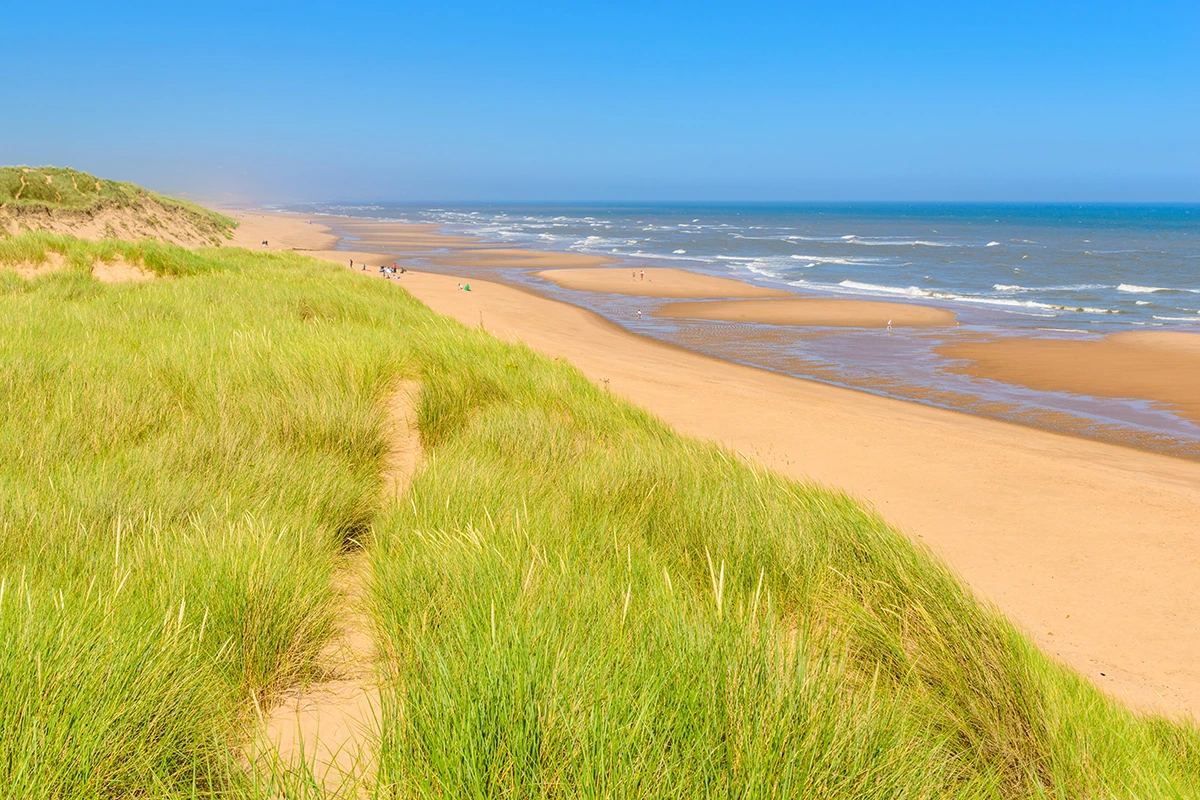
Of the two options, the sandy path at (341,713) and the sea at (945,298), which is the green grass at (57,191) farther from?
the sandy path at (341,713)

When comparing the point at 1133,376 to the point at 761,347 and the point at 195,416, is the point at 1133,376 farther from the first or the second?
the point at 195,416

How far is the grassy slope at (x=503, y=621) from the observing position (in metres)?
1.79

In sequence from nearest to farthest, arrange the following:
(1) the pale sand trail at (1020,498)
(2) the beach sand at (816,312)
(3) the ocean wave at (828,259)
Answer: (1) the pale sand trail at (1020,498) < (2) the beach sand at (816,312) < (3) the ocean wave at (828,259)

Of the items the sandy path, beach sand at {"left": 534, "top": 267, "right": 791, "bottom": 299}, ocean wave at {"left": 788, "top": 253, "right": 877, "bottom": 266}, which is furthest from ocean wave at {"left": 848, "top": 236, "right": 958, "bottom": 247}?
the sandy path

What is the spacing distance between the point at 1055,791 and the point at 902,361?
16.4m

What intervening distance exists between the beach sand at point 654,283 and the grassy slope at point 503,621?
25.4 meters

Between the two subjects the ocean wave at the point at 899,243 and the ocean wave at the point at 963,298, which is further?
the ocean wave at the point at 899,243

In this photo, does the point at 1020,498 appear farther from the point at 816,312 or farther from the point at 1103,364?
the point at 816,312

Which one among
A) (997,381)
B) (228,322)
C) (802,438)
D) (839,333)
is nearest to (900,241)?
(839,333)

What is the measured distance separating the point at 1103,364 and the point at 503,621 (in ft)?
63.0

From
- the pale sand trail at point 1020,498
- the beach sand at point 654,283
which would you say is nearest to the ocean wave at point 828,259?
the beach sand at point 654,283

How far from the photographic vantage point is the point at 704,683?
6.44 ft

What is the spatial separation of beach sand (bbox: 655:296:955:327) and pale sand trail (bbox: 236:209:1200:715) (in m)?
9.35

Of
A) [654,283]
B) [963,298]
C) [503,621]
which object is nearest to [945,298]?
[963,298]
